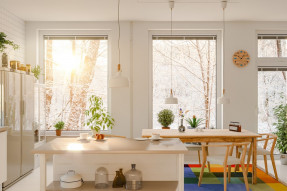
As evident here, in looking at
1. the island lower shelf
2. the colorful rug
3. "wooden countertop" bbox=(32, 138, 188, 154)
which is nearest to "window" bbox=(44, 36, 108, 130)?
the colorful rug

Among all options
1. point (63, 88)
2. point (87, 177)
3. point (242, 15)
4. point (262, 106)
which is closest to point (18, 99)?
point (63, 88)

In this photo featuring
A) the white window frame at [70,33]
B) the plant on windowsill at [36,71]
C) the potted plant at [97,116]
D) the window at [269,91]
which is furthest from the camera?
the window at [269,91]

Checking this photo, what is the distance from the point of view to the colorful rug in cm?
450

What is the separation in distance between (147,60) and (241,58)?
79.8 inches

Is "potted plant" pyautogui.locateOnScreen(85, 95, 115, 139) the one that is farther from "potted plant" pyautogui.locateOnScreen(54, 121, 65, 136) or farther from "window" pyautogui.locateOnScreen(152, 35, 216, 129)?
"window" pyautogui.locateOnScreen(152, 35, 216, 129)

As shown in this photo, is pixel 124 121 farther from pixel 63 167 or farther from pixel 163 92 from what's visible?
pixel 63 167

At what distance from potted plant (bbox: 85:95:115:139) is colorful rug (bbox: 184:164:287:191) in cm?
194

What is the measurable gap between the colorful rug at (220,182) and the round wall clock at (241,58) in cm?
226

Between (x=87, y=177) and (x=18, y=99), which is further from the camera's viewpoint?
(x=18, y=99)

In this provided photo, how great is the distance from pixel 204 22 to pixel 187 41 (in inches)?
21.3

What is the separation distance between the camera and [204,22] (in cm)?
648

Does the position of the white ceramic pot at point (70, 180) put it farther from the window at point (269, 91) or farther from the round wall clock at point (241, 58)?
the window at point (269, 91)

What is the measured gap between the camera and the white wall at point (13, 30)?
5516 mm

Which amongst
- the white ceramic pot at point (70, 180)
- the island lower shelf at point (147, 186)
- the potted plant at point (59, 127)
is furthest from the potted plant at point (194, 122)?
the white ceramic pot at point (70, 180)
